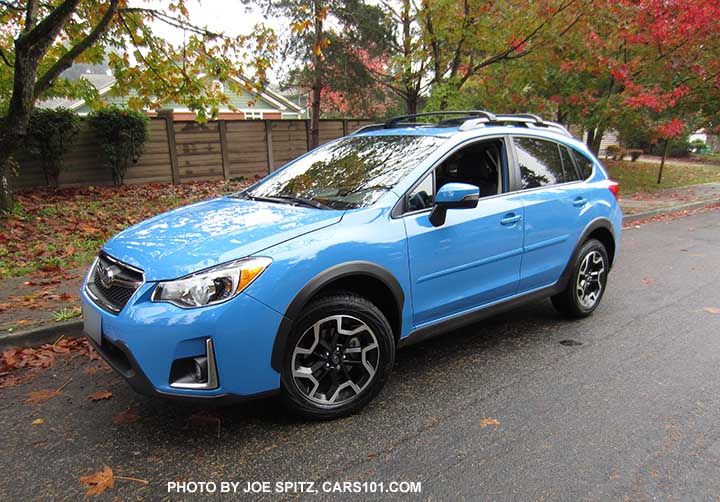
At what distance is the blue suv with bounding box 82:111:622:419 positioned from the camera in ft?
8.34

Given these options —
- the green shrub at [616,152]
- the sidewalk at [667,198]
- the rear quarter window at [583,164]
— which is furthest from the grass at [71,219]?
the green shrub at [616,152]

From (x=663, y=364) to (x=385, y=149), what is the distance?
2.62 m

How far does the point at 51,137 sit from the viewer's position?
10641mm

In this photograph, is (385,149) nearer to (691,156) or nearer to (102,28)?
(102,28)

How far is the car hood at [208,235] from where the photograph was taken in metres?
2.63

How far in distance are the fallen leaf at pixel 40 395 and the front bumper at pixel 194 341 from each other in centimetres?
105

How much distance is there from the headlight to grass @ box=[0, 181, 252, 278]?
4035mm

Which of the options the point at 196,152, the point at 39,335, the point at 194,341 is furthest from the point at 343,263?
the point at 196,152

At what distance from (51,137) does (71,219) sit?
11.6 feet

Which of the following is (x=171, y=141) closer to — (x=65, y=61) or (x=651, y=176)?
(x=65, y=61)

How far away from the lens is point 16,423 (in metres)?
3.00

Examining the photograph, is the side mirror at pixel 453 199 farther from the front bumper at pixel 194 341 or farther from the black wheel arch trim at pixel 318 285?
the front bumper at pixel 194 341

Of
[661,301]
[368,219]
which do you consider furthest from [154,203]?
[661,301]

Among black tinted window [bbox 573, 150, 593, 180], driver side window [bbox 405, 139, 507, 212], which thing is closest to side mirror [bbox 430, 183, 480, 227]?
driver side window [bbox 405, 139, 507, 212]
